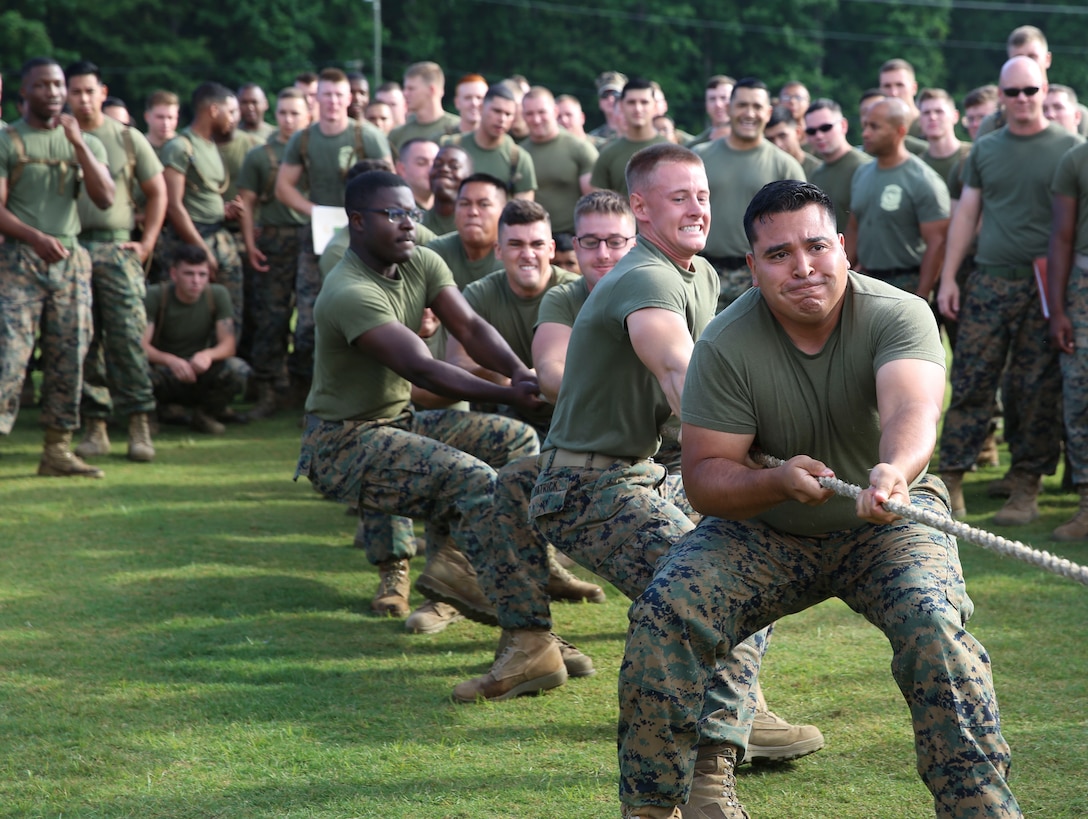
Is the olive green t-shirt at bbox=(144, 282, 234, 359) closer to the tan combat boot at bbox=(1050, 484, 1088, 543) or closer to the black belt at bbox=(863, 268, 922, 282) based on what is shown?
the black belt at bbox=(863, 268, 922, 282)

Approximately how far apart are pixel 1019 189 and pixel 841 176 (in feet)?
5.95

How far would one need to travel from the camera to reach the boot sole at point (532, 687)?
17.5 ft

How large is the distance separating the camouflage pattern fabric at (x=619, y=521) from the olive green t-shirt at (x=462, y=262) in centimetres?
279

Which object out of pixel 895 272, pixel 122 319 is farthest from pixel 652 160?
pixel 122 319

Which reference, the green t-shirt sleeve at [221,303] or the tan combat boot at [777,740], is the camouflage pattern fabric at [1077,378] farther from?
the green t-shirt sleeve at [221,303]

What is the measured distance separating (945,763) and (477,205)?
480 centimetres

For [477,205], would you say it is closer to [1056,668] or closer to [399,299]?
[399,299]

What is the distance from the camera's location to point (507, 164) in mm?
10180

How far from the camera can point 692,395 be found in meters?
3.93

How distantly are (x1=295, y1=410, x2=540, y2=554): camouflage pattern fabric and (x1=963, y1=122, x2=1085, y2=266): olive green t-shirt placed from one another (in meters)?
3.23

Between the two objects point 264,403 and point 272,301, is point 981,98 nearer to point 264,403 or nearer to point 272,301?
point 272,301

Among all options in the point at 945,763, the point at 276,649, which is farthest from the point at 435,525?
the point at 945,763

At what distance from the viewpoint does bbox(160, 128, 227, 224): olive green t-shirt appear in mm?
11555

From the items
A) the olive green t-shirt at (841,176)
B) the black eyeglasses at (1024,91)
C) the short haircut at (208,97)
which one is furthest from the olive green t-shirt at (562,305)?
the short haircut at (208,97)
